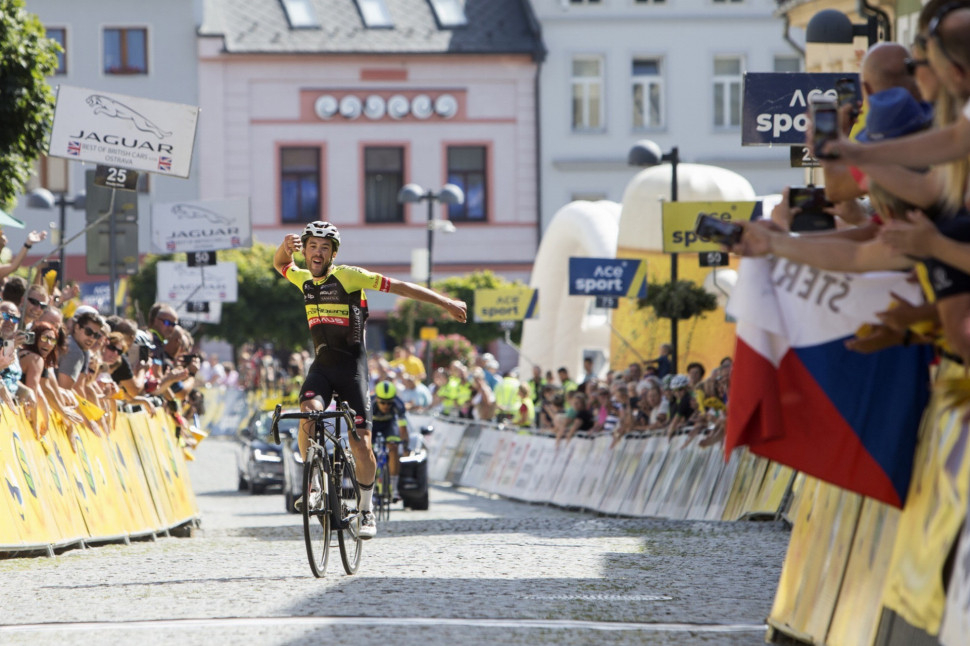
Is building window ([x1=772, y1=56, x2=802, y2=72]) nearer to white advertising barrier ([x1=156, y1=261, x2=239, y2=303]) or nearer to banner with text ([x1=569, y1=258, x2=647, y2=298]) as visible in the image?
banner with text ([x1=569, y1=258, x2=647, y2=298])

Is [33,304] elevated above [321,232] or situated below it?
below

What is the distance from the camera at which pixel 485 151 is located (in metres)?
54.9

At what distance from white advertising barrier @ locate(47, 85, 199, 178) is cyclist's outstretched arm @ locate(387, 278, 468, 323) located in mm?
7553

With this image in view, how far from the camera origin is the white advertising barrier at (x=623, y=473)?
69.6ft

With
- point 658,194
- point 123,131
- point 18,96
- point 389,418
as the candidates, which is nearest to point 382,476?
point 389,418

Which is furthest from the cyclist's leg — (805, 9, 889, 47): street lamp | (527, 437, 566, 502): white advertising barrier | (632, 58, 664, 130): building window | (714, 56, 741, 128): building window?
(714, 56, 741, 128): building window

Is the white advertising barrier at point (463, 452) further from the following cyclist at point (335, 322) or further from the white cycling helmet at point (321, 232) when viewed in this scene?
the white cycling helmet at point (321, 232)

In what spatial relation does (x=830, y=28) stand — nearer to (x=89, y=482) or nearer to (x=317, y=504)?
(x=89, y=482)

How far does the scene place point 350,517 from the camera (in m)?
10.3

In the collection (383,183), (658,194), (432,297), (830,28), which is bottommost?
(432,297)

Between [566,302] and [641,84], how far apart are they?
2043 cm

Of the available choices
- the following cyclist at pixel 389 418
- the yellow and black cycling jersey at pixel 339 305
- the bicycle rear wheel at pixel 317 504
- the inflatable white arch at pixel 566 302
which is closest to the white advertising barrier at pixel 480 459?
the inflatable white arch at pixel 566 302

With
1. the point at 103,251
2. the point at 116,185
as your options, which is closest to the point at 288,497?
the point at 103,251

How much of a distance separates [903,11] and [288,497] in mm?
9357
